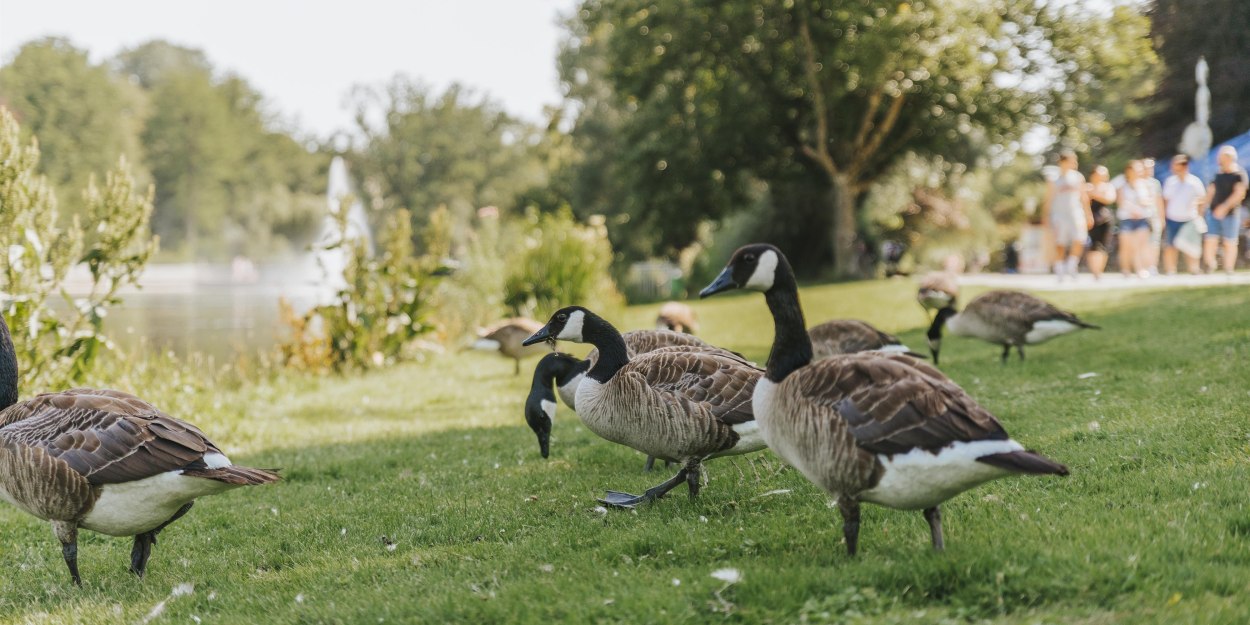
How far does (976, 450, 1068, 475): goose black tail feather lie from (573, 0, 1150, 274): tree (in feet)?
72.1

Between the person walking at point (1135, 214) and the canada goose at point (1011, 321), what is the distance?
838 centimetres

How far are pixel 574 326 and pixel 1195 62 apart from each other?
35911 millimetres

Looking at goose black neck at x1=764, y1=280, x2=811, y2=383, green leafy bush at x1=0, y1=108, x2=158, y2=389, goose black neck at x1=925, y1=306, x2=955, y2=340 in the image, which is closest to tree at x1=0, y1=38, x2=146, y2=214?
green leafy bush at x1=0, y1=108, x2=158, y2=389

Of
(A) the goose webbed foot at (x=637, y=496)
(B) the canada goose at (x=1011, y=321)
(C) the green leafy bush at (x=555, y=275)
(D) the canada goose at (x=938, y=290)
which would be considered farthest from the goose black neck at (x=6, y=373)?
(C) the green leafy bush at (x=555, y=275)

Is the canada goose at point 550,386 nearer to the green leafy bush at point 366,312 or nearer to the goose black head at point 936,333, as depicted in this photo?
the goose black head at point 936,333

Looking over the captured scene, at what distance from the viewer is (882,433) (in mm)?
4094

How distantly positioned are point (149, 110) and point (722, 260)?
89963 millimetres

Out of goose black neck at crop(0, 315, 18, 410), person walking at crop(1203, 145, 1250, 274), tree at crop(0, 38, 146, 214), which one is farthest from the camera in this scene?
tree at crop(0, 38, 146, 214)

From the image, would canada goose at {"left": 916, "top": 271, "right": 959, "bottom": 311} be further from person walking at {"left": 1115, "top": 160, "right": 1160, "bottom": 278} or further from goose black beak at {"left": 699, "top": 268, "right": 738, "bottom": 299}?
goose black beak at {"left": 699, "top": 268, "right": 738, "bottom": 299}

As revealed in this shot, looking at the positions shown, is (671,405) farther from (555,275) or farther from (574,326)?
(555,275)

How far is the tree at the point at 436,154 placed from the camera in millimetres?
86812

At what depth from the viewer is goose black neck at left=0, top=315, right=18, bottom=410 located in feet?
18.5

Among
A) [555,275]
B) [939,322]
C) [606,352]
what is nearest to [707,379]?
[606,352]

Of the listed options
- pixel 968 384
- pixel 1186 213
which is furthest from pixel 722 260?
pixel 968 384
